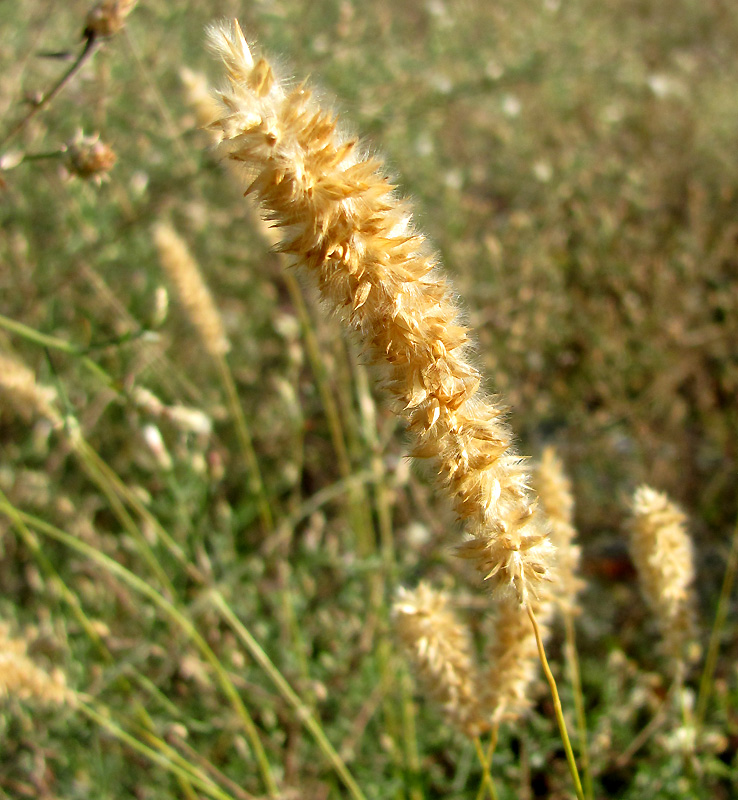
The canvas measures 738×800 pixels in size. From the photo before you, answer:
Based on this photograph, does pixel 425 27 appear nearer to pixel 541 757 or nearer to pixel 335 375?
pixel 335 375

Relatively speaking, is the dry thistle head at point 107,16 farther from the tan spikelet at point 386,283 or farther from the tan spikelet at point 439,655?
the tan spikelet at point 439,655

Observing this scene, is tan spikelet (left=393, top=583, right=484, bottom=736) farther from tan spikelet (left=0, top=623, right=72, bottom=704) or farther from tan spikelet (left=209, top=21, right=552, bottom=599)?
tan spikelet (left=0, top=623, right=72, bottom=704)

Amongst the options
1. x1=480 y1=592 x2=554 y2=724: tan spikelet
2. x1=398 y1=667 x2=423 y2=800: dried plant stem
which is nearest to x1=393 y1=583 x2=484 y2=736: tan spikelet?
x1=480 y1=592 x2=554 y2=724: tan spikelet

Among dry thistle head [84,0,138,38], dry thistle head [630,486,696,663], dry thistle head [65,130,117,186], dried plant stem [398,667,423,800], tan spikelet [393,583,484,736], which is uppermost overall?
dry thistle head [84,0,138,38]

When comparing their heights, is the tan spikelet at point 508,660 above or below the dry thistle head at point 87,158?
below

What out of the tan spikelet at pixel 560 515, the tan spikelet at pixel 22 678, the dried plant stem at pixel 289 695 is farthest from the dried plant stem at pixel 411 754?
the tan spikelet at pixel 22 678

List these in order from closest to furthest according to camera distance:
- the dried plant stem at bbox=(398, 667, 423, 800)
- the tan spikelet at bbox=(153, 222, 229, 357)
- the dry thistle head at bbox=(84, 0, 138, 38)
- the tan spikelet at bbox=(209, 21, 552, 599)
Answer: the tan spikelet at bbox=(209, 21, 552, 599) < the dry thistle head at bbox=(84, 0, 138, 38) < the dried plant stem at bbox=(398, 667, 423, 800) < the tan spikelet at bbox=(153, 222, 229, 357)

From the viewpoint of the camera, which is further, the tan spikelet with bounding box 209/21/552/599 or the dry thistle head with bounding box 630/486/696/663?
the dry thistle head with bounding box 630/486/696/663

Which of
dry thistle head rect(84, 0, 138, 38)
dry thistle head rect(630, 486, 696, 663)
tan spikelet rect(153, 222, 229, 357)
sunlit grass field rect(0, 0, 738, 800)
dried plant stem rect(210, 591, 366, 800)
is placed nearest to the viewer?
dry thistle head rect(84, 0, 138, 38)
